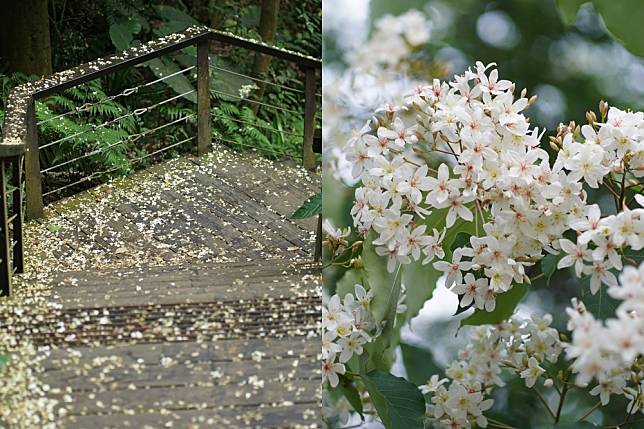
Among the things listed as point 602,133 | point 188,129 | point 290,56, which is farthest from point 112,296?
point 188,129

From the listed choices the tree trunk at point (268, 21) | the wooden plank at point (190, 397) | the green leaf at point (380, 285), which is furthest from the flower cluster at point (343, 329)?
the tree trunk at point (268, 21)

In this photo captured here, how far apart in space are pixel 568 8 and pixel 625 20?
0.09m

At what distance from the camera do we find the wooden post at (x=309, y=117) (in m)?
4.09

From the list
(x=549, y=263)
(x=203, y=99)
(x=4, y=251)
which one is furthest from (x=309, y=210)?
(x=203, y=99)

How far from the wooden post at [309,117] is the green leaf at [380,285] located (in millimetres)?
2641

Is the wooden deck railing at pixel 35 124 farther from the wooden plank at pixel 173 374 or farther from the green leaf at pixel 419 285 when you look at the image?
the green leaf at pixel 419 285

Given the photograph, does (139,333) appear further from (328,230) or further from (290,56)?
(290,56)

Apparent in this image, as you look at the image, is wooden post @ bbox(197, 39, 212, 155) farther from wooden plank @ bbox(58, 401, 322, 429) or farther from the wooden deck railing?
wooden plank @ bbox(58, 401, 322, 429)

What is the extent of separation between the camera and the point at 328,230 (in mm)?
1480

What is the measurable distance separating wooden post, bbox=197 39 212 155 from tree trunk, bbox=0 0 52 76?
2.58 feet

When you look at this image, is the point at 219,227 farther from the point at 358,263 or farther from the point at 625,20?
the point at 625,20

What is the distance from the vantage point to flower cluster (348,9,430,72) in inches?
56.4

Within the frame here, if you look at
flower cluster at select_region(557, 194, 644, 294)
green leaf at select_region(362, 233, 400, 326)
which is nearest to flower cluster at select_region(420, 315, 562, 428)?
green leaf at select_region(362, 233, 400, 326)

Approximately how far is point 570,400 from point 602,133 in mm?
506
